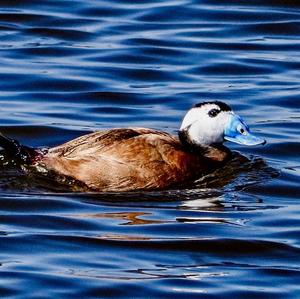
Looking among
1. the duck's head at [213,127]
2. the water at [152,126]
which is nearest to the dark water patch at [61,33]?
the water at [152,126]

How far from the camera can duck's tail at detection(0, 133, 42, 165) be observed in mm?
13727

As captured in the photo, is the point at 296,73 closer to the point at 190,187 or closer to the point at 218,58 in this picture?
the point at 218,58

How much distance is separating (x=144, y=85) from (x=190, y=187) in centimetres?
403

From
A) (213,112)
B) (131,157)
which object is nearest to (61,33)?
(213,112)

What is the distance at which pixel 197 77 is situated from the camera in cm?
1805

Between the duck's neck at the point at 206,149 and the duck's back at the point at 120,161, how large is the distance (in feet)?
1.09

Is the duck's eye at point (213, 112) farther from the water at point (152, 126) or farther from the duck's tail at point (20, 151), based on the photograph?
the duck's tail at point (20, 151)

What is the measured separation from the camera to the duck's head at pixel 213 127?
1410 centimetres

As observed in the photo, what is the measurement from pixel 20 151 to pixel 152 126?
244 cm

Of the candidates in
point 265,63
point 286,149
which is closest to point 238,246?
point 286,149

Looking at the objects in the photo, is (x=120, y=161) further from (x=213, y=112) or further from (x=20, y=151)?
(x=213, y=112)

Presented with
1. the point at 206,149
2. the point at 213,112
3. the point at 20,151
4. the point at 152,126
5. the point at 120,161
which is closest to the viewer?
the point at 120,161

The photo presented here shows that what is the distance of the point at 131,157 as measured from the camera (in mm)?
13555

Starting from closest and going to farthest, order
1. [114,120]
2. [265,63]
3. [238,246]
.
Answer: [238,246]
[114,120]
[265,63]
